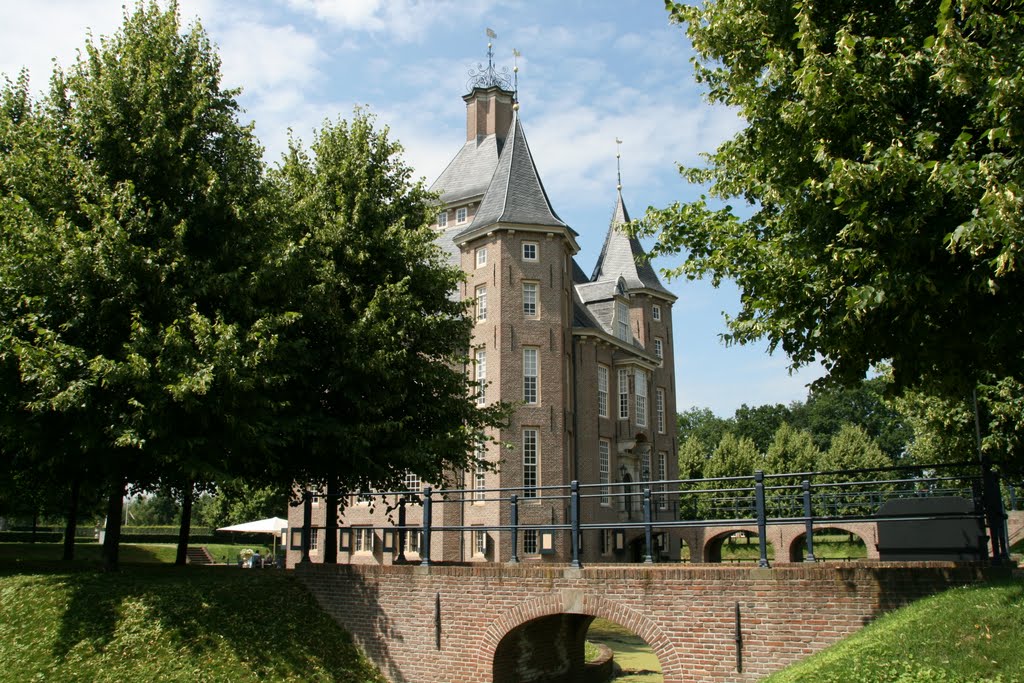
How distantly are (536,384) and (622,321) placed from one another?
10.4 m

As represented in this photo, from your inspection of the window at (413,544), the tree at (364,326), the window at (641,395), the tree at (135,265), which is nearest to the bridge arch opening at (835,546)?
the window at (641,395)

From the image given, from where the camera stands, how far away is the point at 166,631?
41.2ft

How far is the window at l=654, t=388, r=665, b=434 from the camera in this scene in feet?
142

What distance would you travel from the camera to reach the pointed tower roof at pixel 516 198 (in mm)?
33281

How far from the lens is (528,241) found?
3334cm

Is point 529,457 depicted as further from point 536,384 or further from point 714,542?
point 714,542

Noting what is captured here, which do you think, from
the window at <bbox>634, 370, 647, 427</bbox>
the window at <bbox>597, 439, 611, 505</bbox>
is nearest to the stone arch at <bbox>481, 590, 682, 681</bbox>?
the window at <bbox>597, 439, 611, 505</bbox>

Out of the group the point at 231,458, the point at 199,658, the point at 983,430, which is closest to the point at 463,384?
the point at 231,458

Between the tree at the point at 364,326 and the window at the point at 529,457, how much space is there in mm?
13143

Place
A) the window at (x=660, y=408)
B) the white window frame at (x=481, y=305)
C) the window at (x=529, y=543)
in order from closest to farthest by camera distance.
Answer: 1. the window at (x=529, y=543)
2. the white window frame at (x=481, y=305)
3. the window at (x=660, y=408)

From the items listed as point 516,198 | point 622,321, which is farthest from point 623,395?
point 516,198

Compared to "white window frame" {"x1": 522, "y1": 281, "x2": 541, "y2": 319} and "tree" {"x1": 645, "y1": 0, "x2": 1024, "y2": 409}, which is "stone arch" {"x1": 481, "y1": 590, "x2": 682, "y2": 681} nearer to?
"tree" {"x1": 645, "y1": 0, "x2": 1024, "y2": 409}

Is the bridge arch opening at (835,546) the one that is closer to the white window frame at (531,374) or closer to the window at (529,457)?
the window at (529,457)

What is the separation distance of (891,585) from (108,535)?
12911mm
